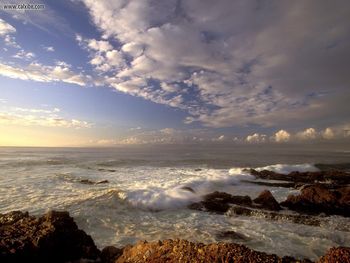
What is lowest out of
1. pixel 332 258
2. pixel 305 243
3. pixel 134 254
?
pixel 305 243

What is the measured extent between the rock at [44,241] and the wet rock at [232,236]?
446 cm

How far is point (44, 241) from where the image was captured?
5285mm

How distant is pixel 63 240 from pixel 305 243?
694cm

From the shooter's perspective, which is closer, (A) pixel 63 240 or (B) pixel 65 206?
(A) pixel 63 240

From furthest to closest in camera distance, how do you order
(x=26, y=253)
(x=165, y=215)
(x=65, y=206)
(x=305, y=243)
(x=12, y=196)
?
(x=12, y=196) → (x=65, y=206) → (x=165, y=215) → (x=305, y=243) → (x=26, y=253)

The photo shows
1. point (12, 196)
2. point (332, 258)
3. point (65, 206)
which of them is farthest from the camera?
point (12, 196)

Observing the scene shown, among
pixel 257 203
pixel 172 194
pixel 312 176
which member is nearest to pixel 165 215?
pixel 172 194

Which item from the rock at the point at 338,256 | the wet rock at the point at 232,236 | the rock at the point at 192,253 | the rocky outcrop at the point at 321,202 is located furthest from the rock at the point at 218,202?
the rock at the point at 338,256

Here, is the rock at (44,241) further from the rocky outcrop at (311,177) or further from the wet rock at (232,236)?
the rocky outcrop at (311,177)

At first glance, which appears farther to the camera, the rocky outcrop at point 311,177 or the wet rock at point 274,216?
the rocky outcrop at point 311,177

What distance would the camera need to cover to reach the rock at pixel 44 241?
4.93 metres

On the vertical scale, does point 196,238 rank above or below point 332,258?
below

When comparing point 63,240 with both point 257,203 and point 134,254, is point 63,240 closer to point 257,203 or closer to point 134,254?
point 134,254

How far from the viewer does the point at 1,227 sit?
5766 mm
